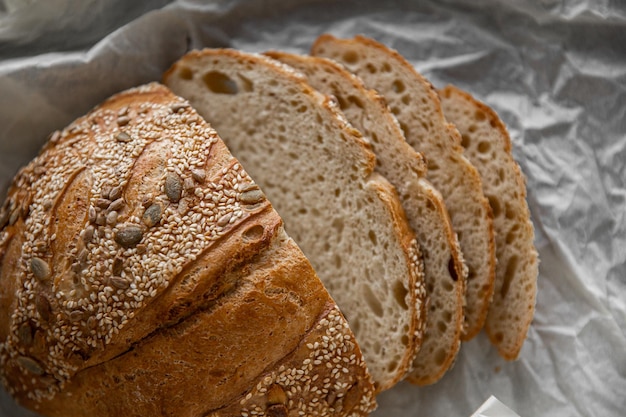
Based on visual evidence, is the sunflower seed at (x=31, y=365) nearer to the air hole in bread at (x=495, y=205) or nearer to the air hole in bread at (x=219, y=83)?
the air hole in bread at (x=219, y=83)

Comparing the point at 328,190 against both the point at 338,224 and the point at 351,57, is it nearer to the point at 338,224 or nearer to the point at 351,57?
the point at 338,224

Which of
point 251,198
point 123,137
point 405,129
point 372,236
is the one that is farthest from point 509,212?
point 123,137

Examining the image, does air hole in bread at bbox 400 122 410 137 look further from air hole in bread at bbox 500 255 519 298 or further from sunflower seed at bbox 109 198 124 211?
sunflower seed at bbox 109 198 124 211

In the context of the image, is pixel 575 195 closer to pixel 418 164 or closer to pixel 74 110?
pixel 418 164

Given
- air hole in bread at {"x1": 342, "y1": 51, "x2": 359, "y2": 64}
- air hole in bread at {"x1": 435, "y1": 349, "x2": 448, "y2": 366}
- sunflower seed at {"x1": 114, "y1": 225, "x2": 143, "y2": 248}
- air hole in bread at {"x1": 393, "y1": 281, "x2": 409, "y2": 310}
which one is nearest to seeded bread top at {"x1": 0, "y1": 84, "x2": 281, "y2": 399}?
sunflower seed at {"x1": 114, "y1": 225, "x2": 143, "y2": 248}

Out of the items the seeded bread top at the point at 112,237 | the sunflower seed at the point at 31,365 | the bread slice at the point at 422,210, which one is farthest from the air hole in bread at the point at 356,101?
the sunflower seed at the point at 31,365

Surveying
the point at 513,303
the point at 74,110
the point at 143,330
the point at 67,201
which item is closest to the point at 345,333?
the point at 143,330
